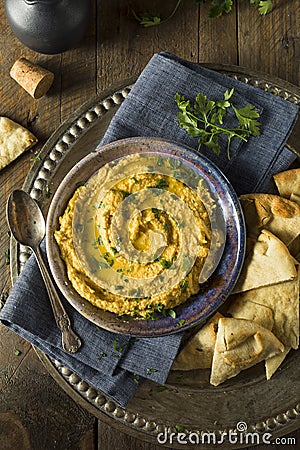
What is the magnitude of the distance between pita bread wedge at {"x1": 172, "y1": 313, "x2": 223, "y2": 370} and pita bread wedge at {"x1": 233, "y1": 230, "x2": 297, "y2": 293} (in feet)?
0.58

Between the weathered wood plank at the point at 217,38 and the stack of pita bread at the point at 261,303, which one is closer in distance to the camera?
the stack of pita bread at the point at 261,303

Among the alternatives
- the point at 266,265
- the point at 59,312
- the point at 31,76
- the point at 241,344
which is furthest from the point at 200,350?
the point at 31,76

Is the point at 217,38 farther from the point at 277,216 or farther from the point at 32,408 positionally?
the point at 32,408

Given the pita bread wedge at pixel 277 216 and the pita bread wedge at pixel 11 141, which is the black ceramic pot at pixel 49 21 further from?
the pita bread wedge at pixel 277 216

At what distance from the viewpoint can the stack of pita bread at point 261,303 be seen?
100 inches

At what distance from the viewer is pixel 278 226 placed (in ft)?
8.62

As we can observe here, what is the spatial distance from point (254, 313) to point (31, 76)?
1395mm

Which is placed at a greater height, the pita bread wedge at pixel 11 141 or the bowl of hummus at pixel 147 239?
the pita bread wedge at pixel 11 141

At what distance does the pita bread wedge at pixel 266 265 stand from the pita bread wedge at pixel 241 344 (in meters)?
0.16

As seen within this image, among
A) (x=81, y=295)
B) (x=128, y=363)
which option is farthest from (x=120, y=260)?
(x=128, y=363)

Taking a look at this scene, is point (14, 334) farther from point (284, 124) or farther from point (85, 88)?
point (284, 124)

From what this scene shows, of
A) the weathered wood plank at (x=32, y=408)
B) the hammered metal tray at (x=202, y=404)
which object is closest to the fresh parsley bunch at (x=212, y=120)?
the hammered metal tray at (x=202, y=404)

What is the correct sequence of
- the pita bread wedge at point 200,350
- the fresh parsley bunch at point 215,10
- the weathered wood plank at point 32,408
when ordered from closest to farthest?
the pita bread wedge at point 200,350 → the weathered wood plank at point 32,408 → the fresh parsley bunch at point 215,10

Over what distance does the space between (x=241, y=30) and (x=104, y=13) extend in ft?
2.10
